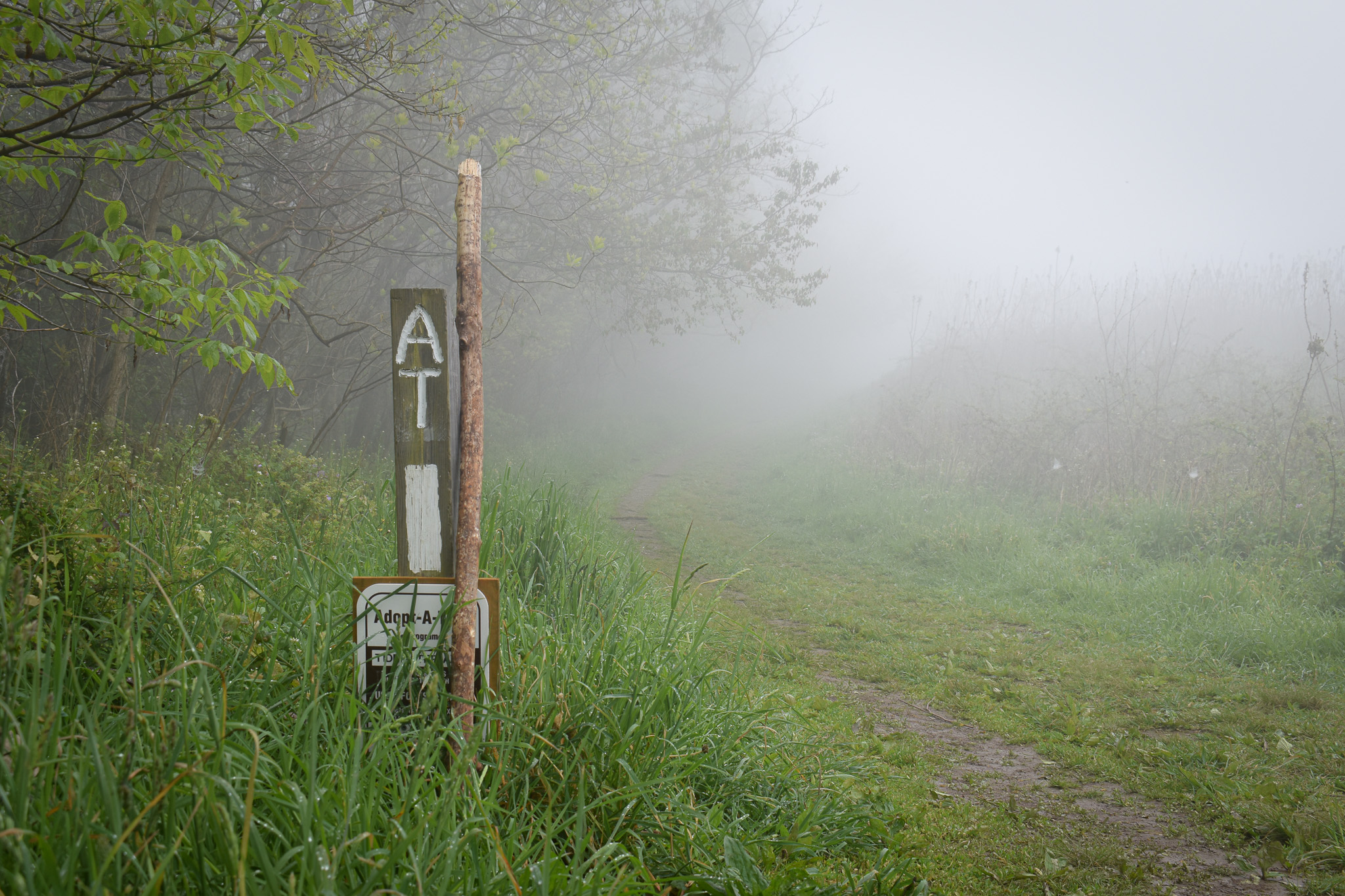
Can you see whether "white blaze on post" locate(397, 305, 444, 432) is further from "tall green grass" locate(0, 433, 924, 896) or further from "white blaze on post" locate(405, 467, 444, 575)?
"tall green grass" locate(0, 433, 924, 896)

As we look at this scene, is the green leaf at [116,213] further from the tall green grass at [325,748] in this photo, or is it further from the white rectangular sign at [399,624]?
the white rectangular sign at [399,624]

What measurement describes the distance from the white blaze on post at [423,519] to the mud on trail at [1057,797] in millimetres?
2515

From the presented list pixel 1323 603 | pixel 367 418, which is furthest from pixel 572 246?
pixel 1323 603

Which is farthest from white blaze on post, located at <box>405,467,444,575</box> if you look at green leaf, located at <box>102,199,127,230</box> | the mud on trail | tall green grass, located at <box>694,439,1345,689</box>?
tall green grass, located at <box>694,439,1345,689</box>

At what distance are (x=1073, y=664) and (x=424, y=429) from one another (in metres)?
4.92

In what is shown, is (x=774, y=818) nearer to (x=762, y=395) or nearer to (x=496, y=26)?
(x=496, y=26)

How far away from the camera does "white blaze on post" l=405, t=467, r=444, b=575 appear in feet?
7.92

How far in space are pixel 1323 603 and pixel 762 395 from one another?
3456 cm

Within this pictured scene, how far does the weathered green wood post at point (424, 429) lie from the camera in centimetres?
240

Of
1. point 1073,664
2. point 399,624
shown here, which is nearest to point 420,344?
point 399,624

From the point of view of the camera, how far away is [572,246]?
43.0 ft

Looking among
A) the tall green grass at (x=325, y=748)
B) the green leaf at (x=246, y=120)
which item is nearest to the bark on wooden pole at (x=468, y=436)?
the tall green grass at (x=325, y=748)

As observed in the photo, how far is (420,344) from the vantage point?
240 cm

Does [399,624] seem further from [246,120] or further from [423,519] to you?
[246,120]
